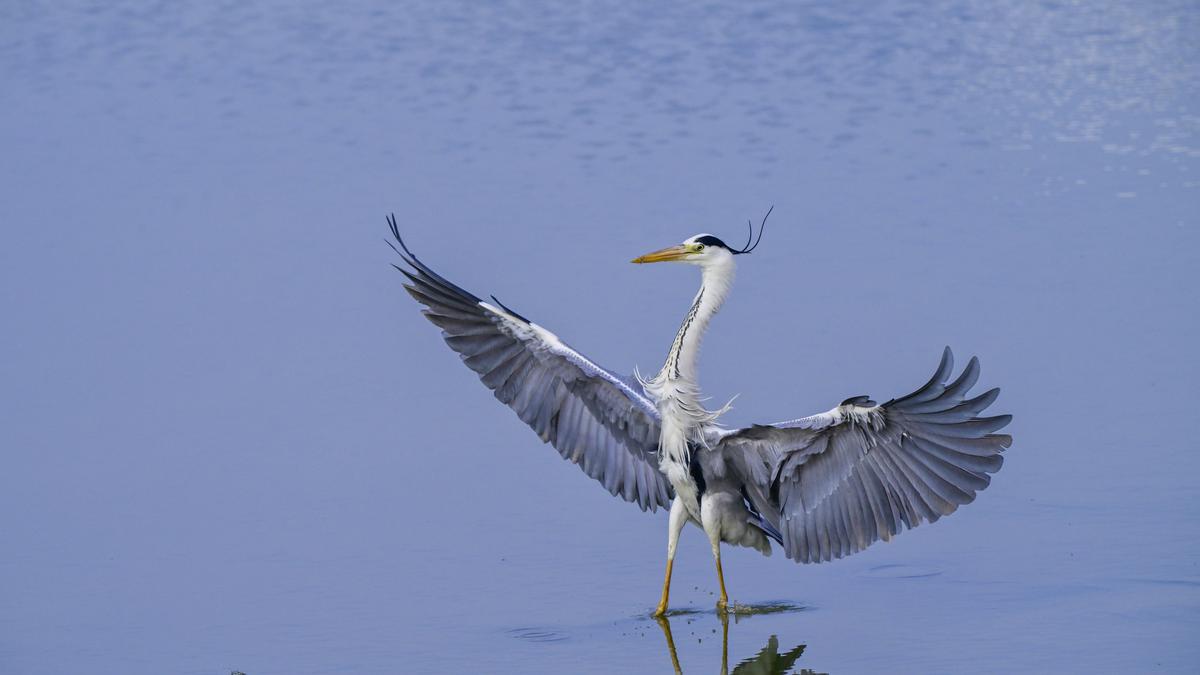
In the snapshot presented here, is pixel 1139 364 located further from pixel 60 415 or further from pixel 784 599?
pixel 60 415

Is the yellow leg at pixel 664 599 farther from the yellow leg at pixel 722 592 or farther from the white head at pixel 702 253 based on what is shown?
the white head at pixel 702 253

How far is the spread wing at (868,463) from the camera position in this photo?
25.4 feet

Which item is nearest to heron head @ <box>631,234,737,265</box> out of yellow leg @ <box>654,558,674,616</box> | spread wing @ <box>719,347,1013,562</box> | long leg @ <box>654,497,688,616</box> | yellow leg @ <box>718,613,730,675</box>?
spread wing @ <box>719,347,1013,562</box>

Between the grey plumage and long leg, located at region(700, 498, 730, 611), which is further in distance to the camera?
long leg, located at region(700, 498, 730, 611)

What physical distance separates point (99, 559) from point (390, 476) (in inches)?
64.4

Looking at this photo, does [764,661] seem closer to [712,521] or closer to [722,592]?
A: [722,592]

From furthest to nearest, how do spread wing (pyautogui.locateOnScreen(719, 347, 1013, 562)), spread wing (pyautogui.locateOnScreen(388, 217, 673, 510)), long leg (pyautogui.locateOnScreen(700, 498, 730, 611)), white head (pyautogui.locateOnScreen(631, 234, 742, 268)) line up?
white head (pyautogui.locateOnScreen(631, 234, 742, 268)) → spread wing (pyautogui.locateOnScreen(388, 217, 673, 510)) → long leg (pyautogui.locateOnScreen(700, 498, 730, 611)) → spread wing (pyautogui.locateOnScreen(719, 347, 1013, 562))

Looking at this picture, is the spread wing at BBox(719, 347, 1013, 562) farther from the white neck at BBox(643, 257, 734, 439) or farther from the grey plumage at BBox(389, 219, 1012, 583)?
the white neck at BBox(643, 257, 734, 439)

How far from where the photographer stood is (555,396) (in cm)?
893

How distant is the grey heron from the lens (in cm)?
786

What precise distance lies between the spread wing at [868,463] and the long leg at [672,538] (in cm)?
36

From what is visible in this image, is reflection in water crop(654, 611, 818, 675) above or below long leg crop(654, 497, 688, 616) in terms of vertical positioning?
below

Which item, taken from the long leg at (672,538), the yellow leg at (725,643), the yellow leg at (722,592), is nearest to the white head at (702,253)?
the long leg at (672,538)

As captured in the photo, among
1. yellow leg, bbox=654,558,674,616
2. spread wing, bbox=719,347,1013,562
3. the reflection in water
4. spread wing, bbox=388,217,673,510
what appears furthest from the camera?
spread wing, bbox=388,217,673,510
